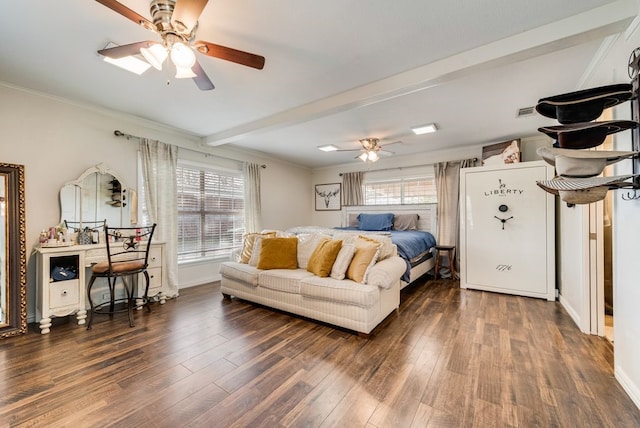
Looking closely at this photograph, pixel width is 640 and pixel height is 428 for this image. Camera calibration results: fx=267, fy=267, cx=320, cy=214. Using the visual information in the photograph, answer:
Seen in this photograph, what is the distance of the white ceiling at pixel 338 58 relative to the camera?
1661mm

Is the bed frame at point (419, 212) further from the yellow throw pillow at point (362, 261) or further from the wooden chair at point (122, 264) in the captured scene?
the wooden chair at point (122, 264)

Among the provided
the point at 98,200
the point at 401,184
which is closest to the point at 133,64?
the point at 98,200

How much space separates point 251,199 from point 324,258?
8.88 feet

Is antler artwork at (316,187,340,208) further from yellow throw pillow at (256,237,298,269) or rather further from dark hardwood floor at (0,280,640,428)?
dark hardwood floor at (0,280,640,428)

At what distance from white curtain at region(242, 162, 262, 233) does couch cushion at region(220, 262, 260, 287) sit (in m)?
1.55

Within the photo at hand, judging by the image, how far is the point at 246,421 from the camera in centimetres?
147

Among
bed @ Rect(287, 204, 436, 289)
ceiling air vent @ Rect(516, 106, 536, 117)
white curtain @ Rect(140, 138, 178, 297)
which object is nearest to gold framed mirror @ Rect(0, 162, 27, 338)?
white curtain @ Rect(140, 138, 178, 297)

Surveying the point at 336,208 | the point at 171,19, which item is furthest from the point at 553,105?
the point at 336,208

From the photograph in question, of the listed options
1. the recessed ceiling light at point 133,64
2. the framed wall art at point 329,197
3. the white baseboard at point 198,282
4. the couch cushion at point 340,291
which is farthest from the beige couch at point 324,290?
the framed wall art at point 329,197

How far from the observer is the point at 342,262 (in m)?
2.82

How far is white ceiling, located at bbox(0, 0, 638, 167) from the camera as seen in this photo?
1.66m

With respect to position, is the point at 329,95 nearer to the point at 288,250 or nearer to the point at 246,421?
the point at 288,250

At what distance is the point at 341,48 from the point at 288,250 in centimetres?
222

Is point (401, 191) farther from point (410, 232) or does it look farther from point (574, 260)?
point (574, 260)
